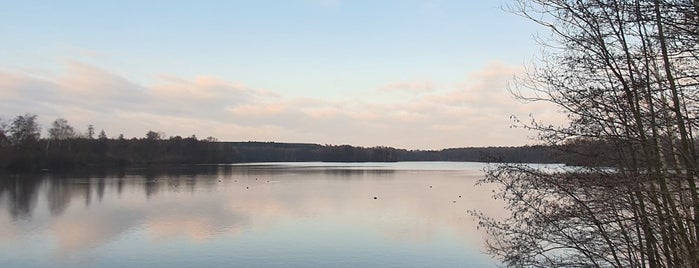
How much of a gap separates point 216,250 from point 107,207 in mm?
10661

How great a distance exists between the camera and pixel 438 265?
1034 centimetres

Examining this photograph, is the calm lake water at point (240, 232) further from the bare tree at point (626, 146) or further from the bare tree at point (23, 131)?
the bare tree at point (23, 131)

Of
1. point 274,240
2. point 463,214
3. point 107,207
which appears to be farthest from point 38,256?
point 463,214

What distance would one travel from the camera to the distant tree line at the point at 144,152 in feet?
168

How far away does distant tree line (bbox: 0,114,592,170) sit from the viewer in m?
51.3

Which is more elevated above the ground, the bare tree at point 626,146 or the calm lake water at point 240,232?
the bare tree at point 626,146

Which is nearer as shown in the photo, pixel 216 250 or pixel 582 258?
pixel 582 258

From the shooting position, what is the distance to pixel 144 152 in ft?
272

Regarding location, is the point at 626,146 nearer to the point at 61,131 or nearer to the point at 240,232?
the point at 240,232

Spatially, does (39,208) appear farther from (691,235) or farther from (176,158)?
(176,158)

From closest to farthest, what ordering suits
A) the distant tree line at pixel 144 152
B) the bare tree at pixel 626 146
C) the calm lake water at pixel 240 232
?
the bare tree at pixel 626 146 < the calm lake water at pixel 240 232 < the distant tree line at pixel 144 152

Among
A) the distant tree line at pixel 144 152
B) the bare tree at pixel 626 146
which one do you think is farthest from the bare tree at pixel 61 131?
the bare tree at pixel 626 146

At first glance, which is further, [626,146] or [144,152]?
[144,152]

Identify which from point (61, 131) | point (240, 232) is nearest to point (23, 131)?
point (61, 131)
